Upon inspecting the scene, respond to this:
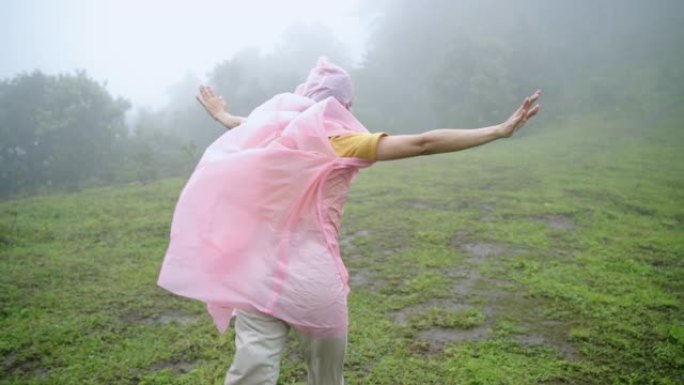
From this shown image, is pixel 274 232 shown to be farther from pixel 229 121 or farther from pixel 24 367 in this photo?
pixel 24 367

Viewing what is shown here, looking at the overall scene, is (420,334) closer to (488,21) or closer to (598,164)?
(598,164)

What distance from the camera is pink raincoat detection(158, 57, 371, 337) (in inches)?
83.3

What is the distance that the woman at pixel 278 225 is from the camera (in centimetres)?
211

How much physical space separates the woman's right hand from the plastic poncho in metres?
0.97

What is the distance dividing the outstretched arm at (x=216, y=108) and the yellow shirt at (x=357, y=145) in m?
1.07

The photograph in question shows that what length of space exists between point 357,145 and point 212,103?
1.45 metres

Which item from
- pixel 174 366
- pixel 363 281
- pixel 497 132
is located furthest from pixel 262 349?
pixel 363 281

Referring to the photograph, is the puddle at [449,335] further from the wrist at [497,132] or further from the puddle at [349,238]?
the puddle at [349,238]

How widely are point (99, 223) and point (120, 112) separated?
23.4 metres

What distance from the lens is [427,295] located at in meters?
4.84

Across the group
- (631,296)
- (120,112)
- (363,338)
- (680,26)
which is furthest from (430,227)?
(680,26)

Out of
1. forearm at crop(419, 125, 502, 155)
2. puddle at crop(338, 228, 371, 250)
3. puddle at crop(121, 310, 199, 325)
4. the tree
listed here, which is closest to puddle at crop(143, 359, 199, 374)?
puddle at crop(121, 310, 199, 325)

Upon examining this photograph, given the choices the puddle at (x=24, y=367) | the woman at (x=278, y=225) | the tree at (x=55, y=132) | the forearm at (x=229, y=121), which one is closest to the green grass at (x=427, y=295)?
the puddle at (x=24, y=367)

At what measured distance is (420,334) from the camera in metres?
4.05
